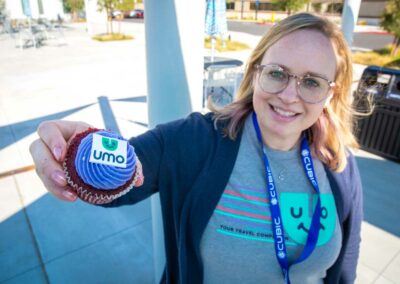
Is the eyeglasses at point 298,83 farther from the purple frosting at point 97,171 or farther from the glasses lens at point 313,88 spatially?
the purple frosting at point 97,171

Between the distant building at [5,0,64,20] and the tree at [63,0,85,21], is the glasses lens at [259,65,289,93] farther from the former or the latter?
the tree at [63,0,85,21]

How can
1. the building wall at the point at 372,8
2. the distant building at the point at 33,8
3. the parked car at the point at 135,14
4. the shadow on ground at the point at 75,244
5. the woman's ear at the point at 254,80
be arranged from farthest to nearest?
the parked car at the point at 135,14 < the building wall at the point at 372,8 < the distant building at the point at 33,8 < the shadow on ground at the point at 75,244 < the woman's ear at the point at 254,80

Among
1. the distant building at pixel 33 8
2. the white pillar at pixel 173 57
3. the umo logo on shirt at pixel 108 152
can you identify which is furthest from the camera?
the distant building at pixel 33 8

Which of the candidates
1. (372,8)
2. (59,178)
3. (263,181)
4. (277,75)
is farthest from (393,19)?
(372,8)

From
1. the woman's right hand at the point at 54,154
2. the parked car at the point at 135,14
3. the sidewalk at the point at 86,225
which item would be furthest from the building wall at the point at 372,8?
the woman's right hand at the point at 54,154

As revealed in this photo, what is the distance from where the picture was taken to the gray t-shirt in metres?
1.29

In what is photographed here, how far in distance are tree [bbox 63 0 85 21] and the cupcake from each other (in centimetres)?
3169

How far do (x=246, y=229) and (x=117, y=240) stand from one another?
2.12m

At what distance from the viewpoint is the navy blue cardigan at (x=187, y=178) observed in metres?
1.29

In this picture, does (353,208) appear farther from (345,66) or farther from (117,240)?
(117,240)

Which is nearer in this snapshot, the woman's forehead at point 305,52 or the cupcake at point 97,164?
the cupcake at point 97,164

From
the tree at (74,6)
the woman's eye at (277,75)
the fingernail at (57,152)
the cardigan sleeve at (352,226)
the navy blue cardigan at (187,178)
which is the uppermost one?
the tree at (74,6)

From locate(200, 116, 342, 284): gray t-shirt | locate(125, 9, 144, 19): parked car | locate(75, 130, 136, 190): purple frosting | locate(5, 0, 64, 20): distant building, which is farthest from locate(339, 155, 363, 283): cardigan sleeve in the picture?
locate(125, 9, 144, 19): parked car

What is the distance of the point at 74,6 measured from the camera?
3061 centimetres
